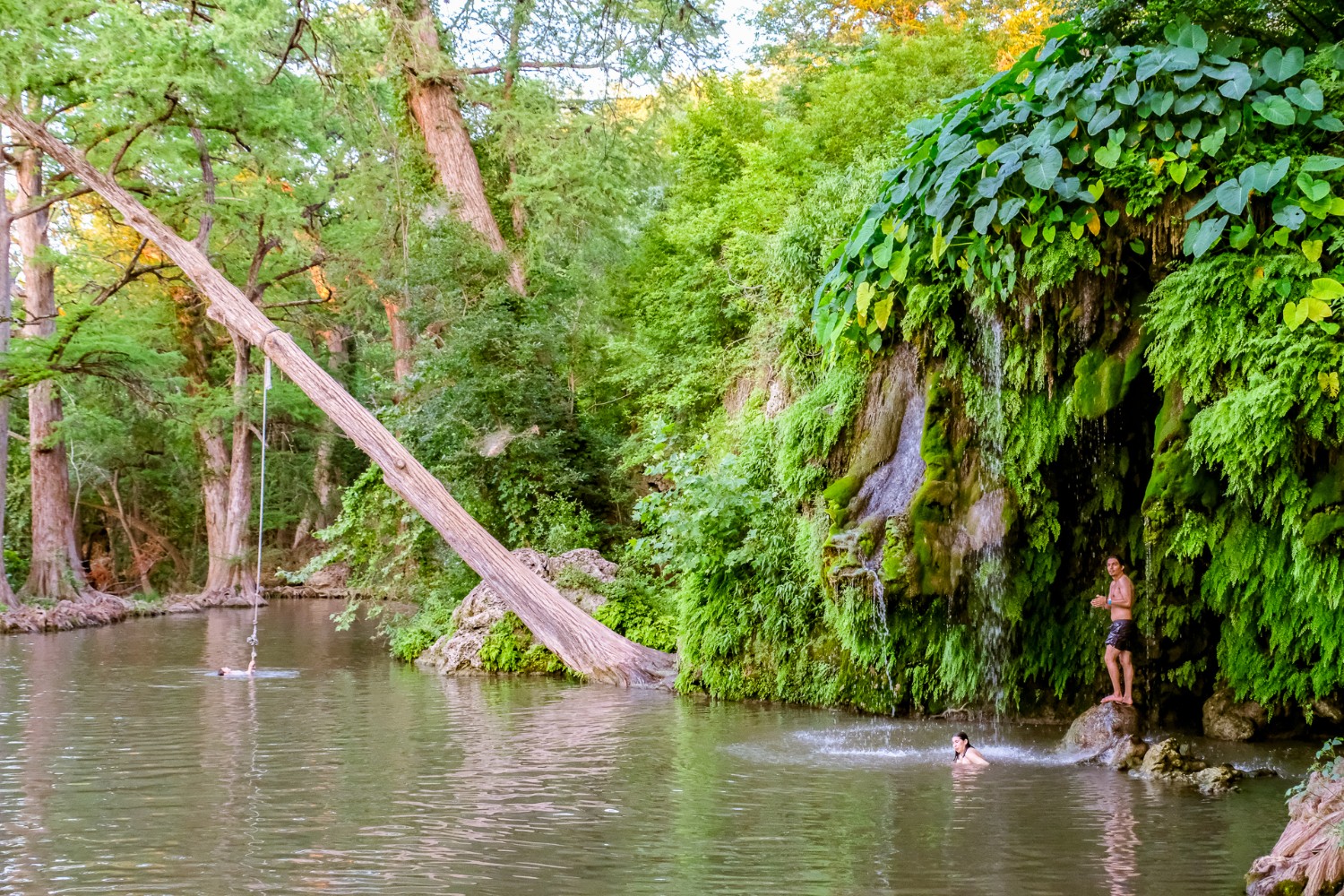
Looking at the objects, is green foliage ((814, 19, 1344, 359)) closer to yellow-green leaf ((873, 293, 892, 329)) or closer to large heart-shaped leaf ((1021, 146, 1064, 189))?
large heart-shaped leaf ((1021, 146, 1064, 189))

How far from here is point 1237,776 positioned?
8008 mm

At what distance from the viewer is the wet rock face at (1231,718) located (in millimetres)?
9938

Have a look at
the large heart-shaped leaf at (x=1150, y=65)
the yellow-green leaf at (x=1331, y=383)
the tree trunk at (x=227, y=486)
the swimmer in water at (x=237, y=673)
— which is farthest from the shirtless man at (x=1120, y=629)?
the tree trunk at (x=227, y=486)

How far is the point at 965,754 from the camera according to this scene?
8.82 metres

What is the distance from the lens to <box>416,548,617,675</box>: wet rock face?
16422 millimetres

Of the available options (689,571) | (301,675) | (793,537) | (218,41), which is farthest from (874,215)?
(218,41)

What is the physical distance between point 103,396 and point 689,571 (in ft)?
77.7

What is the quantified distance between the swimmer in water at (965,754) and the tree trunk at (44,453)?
75.0ft

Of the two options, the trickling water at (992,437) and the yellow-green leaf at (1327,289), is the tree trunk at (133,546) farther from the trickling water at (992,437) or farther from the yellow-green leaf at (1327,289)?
the yellow-green leaf at (1327,289)

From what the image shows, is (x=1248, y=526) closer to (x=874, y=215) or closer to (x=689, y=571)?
(x=874, y=215)

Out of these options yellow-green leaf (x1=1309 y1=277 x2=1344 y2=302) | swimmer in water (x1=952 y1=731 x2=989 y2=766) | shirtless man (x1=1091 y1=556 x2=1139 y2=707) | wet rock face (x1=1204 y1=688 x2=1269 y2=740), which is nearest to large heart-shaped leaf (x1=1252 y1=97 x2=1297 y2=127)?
yellow-green leaf (x1=1309 y1=277 x2=1344 y2=302)

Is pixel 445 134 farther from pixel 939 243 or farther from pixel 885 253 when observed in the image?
pixel 939 243

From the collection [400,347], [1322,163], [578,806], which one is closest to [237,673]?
[400,347]

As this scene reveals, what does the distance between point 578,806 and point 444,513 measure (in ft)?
28.4
